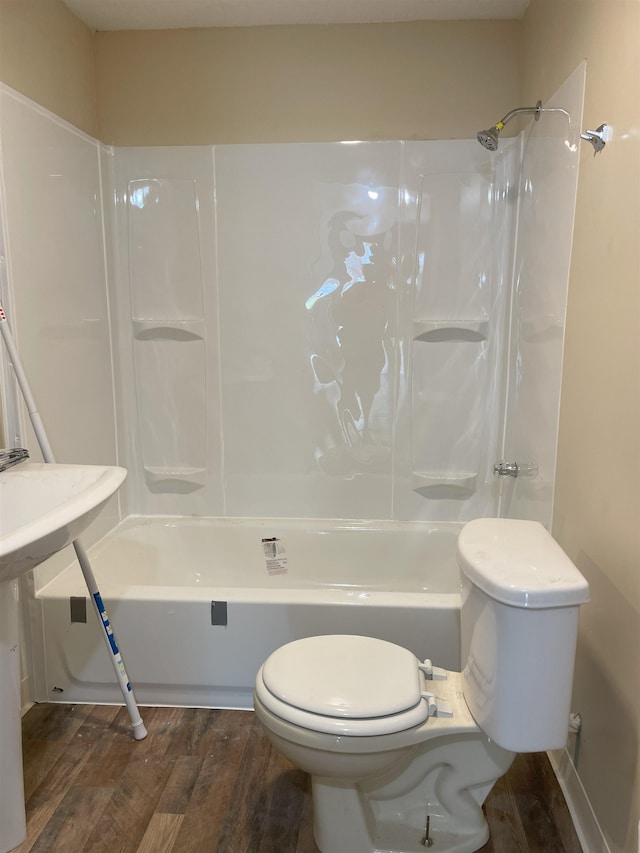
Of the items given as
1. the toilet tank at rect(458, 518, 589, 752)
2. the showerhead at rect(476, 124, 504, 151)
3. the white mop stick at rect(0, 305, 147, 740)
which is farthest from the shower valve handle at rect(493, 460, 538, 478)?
the white mop stick at rect(0, 305, 147, 740)

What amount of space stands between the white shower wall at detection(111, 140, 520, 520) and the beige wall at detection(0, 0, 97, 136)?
0.85ft

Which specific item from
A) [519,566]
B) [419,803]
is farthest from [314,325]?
[419,803]

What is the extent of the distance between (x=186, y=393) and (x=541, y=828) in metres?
1.92

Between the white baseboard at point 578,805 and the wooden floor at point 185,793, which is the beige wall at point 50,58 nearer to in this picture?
the wooden floor at point 185,793

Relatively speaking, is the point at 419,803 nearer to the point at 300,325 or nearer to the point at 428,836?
the point at 428,836

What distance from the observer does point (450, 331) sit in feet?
8.20

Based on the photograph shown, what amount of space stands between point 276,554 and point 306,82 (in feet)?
6.12

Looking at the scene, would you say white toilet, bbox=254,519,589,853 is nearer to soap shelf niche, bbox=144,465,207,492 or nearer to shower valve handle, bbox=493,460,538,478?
shower valve handle, bbox=493,460,538,478

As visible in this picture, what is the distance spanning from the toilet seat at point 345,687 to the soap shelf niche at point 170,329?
147 cm

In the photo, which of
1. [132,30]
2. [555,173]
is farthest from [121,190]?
[555,173]

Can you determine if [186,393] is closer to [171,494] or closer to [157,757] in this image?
[171,494]

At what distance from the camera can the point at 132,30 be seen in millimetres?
2391

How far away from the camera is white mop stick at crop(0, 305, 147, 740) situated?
5.73ft

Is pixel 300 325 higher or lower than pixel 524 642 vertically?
higher
